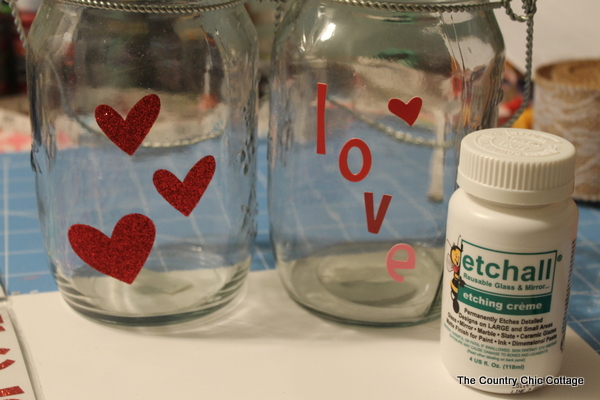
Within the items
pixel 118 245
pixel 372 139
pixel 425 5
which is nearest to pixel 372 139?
pixel 372 139

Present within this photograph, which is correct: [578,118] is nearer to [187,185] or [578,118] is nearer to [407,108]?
[407,108]

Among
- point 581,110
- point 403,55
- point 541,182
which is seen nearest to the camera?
point 541,182

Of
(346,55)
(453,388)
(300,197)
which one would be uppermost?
(346,55)

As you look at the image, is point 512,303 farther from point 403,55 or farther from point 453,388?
point 403,55

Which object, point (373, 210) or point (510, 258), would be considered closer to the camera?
point (510, 258)

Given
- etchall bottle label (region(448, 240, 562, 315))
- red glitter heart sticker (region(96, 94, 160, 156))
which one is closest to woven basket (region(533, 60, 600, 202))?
etchall bottle label (region(448, 240, 562, 315))

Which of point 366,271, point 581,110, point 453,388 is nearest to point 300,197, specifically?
point 366,271
